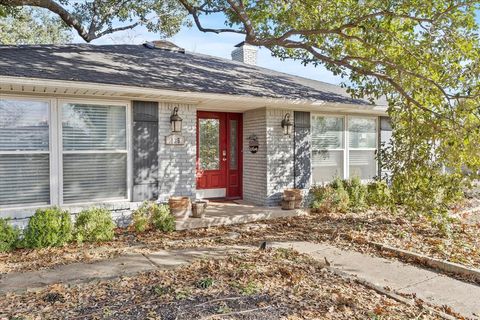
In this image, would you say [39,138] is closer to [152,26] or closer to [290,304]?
[290,304]

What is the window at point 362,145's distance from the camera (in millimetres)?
10086

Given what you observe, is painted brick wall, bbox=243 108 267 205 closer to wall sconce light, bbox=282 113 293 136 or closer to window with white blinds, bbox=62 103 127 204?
wall sconce light, bbox=282 113 293 136

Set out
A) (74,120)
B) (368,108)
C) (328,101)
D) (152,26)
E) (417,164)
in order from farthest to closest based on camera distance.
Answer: (152,26) < (368,108) < (328,101) < (74,120) < (417,164)

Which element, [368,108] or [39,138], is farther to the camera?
[368,108]

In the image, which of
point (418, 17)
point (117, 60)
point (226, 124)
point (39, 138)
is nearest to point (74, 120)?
point (39, 138)

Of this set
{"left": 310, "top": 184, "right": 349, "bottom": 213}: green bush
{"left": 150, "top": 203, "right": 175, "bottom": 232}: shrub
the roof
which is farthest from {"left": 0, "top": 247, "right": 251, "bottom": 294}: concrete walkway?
{"left": 310, "top": 184, "right": 349, "bottom": 213}: green bush

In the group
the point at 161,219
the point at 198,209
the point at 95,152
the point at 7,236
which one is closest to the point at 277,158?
the point at 198,209

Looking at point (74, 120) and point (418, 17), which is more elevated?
point (418, 17)

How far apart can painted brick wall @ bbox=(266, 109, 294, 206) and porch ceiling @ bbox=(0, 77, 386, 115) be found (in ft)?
1.17

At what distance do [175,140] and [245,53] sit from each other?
6.29 metres

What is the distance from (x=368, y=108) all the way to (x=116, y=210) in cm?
700

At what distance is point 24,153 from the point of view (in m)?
5.94

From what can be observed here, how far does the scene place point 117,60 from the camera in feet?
25.8

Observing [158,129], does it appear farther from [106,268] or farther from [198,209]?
[106,268]
